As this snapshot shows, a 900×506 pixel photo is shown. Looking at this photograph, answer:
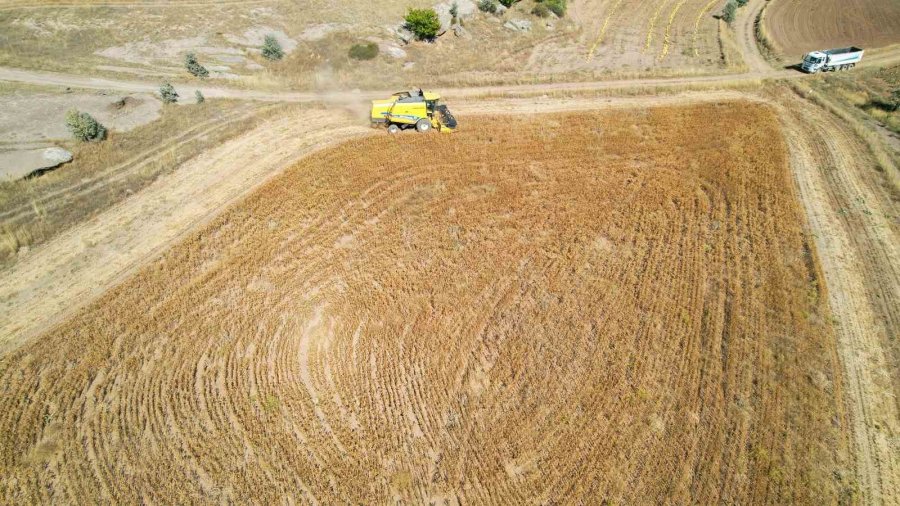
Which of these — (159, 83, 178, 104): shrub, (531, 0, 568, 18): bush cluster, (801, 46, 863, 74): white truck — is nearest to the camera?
(159, 83, 178, 104): shrub

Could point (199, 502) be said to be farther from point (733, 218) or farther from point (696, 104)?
point (696, 104)

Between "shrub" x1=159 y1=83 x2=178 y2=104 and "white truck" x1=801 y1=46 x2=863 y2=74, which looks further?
"white truck" x1=801 y1=46 x2=863 y2=74

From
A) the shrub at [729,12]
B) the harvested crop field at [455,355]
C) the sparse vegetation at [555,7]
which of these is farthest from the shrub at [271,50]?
the shrub at [729,12]

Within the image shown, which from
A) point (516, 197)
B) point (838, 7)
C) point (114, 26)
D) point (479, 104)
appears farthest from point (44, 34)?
point (838, 7)

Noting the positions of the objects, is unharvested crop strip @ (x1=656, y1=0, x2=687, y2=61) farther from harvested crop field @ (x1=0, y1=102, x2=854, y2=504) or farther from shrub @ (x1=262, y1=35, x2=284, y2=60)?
shrub @ (x1=262, y1=35, x2=284, y2=60)

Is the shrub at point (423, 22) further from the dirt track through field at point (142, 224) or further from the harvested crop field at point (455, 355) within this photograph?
the harvested crop field at point (455, 355)

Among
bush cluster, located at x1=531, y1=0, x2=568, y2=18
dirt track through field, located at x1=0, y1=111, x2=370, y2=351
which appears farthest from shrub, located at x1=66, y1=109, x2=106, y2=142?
bush cluster, located at x1=531, y1=0, x2=568, y2=18
